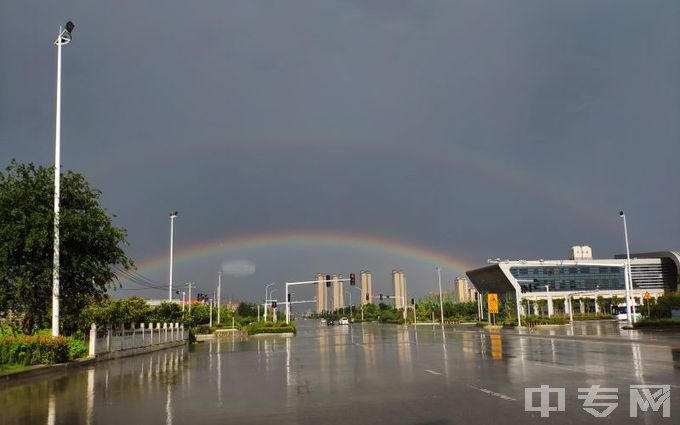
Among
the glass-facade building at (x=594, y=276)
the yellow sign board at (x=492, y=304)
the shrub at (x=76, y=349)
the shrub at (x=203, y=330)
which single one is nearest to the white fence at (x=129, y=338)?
the shrub at (x=76, y=349)

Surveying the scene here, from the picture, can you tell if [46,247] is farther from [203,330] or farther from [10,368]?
[203,330]

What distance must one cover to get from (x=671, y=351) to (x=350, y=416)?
20.7 meters

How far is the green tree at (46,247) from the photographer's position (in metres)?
23.5

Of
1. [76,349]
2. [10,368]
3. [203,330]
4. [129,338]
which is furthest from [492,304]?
[10,368]

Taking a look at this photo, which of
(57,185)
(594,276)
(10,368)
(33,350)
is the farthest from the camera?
(594,276)

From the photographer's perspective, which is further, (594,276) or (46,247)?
(594,276)

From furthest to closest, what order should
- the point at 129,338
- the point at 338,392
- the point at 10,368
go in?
the point at 129,338 → the point at 10,368 → the point at 338,392

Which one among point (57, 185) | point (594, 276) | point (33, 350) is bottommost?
point (33, 350)

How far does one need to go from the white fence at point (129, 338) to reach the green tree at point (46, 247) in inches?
71.1

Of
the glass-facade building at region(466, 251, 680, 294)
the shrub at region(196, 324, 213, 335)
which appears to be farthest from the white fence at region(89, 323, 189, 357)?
the glass-facade building at region(466, 251, 680, 294)

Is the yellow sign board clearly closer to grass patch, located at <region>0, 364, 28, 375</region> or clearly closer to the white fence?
the white fence

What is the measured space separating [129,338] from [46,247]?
989cm

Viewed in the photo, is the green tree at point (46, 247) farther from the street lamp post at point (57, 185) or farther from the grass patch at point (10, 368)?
the grass patch at point (10, 368)

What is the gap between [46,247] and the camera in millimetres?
24562
